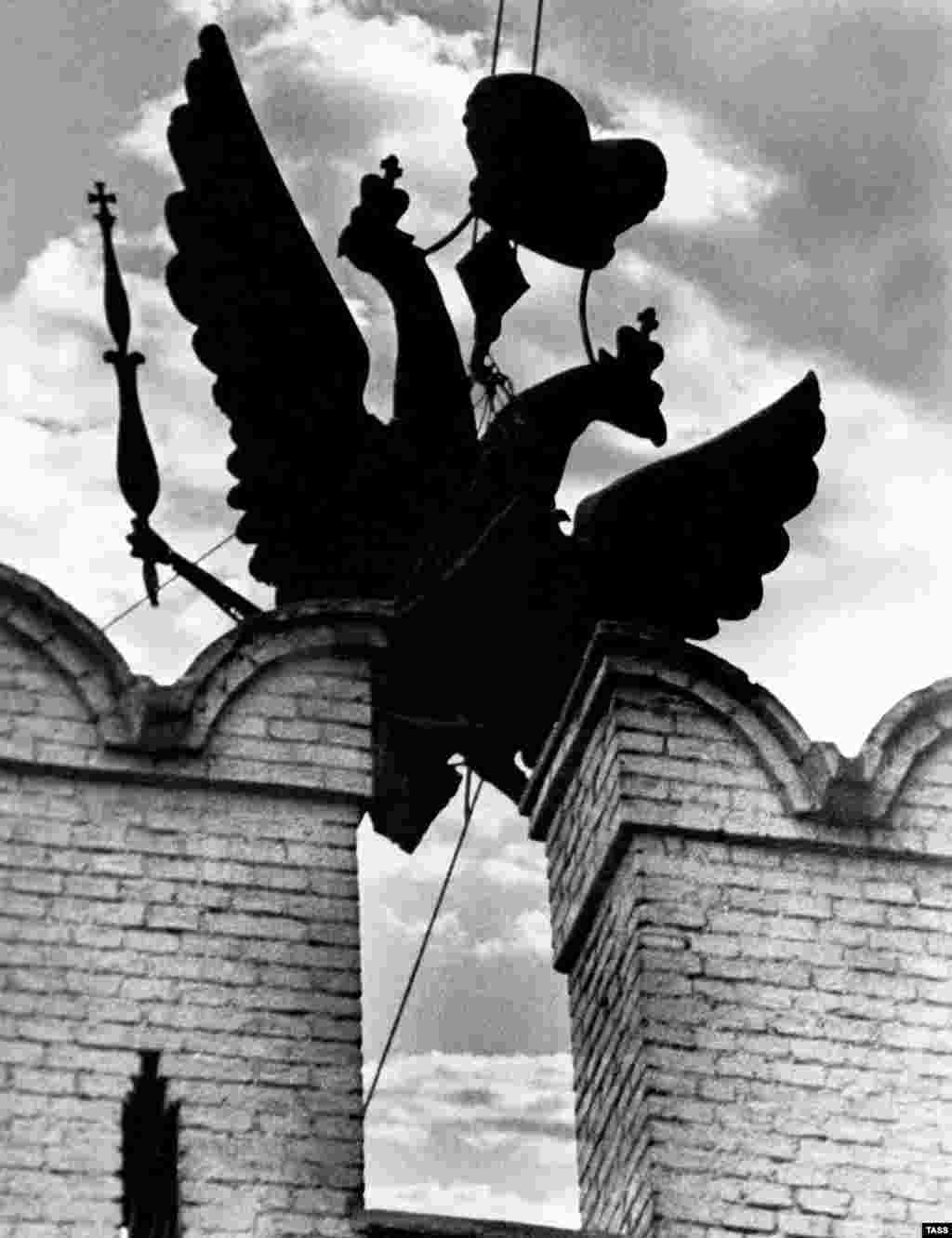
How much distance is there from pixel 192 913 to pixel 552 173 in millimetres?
3639

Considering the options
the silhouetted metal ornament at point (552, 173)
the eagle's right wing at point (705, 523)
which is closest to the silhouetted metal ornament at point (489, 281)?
the silhouetted metal ornament at point (552, 173)

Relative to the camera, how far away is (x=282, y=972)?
1289cm

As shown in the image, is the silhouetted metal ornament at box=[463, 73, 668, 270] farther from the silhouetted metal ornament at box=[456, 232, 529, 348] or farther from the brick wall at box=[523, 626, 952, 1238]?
the brick wall at box=[523, 626, 952, 1238]

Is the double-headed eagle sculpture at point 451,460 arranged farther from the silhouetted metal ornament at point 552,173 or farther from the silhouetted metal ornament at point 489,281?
the silhouetted metal ornament at point 489,281

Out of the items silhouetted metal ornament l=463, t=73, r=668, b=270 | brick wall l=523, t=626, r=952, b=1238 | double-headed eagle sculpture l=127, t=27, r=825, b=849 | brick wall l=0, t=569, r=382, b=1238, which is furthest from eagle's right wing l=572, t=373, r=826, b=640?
brick wall l=0, t=569, r=382, b=1238

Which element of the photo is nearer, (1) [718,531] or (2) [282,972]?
(2) [282,972]

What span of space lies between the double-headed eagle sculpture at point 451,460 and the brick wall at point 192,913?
86 cm

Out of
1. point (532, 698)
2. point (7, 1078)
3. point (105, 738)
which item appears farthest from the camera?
point (532, 698)

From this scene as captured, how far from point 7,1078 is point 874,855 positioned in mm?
2995

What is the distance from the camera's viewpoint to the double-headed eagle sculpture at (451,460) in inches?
578

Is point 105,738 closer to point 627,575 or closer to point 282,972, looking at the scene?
point 282,972

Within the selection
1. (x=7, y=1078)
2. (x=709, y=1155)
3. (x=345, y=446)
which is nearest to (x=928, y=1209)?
(x=709, y=1155)

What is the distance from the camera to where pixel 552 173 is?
15.3 m

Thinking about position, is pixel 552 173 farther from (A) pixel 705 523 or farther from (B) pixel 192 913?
(B) pixel 192 913
